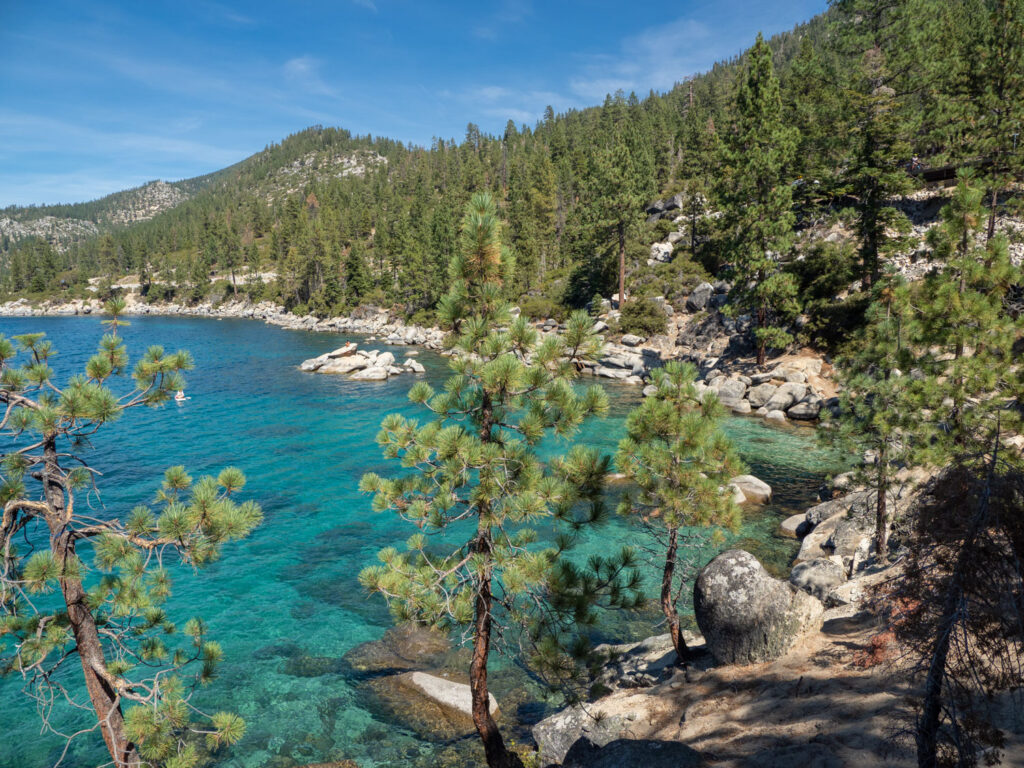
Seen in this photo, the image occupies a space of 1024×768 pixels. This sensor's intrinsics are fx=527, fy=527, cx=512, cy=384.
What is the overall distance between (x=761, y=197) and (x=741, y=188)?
51.4 inches

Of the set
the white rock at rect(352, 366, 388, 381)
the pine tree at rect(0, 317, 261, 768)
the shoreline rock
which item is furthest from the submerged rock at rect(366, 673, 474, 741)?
the white rock at rect(352, 366, 388, 381)

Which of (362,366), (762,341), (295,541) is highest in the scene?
(762,341)

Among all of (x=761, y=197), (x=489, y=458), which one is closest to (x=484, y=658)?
(x=489, y=458)

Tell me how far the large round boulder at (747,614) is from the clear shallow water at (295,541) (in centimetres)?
320

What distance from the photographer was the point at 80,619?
571 centimetres

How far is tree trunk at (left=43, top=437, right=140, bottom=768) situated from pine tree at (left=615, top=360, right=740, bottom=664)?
7.07 metres

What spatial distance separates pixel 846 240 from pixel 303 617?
37.2 m

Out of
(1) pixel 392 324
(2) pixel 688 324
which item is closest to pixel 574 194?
(1) pixel 392 324

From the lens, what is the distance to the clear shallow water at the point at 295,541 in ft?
33.2

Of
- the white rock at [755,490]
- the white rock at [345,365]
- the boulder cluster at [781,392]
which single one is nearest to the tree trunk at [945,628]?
the white rock at [755,490]

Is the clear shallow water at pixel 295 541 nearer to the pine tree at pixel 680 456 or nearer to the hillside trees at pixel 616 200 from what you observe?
the pine tree at pixel 680 456

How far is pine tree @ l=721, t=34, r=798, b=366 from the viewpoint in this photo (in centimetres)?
3058

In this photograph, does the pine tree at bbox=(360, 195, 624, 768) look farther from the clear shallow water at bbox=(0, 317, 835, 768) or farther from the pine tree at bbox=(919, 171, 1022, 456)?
the pine tree at bbox=(919, 171, 1022, 456)

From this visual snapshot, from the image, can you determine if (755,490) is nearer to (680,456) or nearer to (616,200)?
(680,456)
